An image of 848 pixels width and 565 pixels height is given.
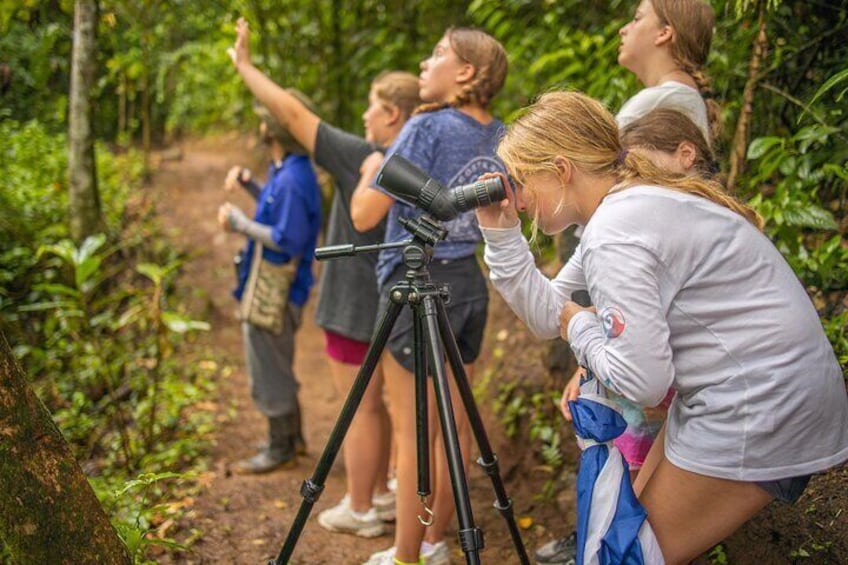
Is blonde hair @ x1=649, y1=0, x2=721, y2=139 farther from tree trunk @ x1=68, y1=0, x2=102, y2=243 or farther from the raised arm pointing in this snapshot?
tree trunk @ x1=68, y1=0, x2=102, y2=243

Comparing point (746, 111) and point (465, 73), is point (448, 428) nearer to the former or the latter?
point (465, 73)

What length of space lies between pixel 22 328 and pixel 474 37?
383 centimetres

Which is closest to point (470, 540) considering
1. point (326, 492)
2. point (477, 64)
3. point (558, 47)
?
point (477, 64)

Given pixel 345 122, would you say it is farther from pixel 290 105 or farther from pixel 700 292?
pixel 700 292

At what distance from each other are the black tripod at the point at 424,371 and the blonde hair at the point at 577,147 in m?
0.38

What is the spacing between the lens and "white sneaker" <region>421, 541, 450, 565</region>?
10.3ft

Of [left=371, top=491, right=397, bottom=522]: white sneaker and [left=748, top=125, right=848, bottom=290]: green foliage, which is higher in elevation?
[left=748, top=125, right=848, bottom=290]: green foliage

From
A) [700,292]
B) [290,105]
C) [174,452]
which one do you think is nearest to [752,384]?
[700,292]

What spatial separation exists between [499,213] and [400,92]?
1.39m

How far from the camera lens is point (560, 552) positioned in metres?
3.08

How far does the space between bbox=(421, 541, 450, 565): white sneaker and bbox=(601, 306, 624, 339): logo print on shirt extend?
67.1 inches

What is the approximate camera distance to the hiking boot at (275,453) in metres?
4.27

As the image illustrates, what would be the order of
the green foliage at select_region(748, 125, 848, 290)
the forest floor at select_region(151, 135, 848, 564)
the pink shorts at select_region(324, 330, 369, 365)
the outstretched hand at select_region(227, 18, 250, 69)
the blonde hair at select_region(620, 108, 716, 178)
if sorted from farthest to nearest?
the pink shorts at select_region(324, 330, 369, 365) → the outstretched hand at select_region(227, 18, 250, 69) → the green foliage at select_region(748, 125, 848, 290) → the forest floor at select_region(151, 135, 848, 564) → the blonde hair at select_region(620, 108, 716, 178)

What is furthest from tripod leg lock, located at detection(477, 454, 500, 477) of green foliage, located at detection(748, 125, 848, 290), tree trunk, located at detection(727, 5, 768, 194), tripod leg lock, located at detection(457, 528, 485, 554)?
Answer: tree trunk, located at detection(727, 5, 768, 194)
